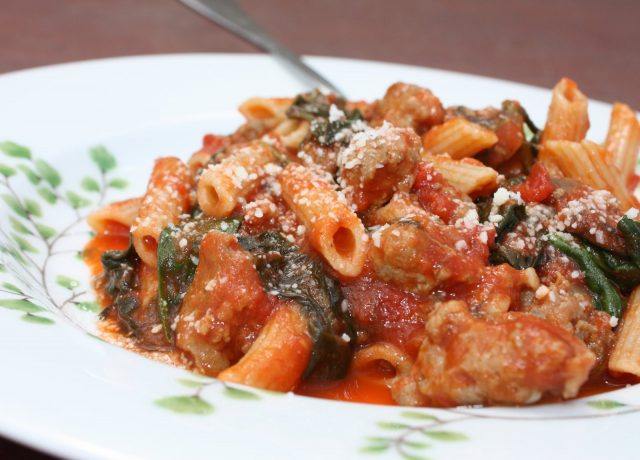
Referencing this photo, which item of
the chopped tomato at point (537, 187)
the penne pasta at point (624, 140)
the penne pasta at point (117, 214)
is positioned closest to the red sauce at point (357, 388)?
the chopped tomato at point (537, 187)

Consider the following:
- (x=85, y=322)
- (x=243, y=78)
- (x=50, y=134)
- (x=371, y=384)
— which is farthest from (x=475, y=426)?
(x=243, y=78)

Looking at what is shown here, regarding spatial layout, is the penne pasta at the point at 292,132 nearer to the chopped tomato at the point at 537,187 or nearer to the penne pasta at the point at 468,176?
the penne pasta at the point at 468,176

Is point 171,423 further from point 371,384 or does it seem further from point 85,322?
point 85,322

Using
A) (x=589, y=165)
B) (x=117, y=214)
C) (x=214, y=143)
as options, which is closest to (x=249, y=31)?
(x=214, y=143)

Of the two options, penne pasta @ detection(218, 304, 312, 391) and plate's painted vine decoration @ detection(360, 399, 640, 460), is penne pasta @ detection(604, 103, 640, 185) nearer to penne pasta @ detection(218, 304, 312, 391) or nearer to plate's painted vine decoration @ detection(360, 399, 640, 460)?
plate's painted vine decoration @ detection(360, 399, 640, 460)

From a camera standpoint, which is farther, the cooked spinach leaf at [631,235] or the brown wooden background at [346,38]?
the brown wooden background at [346,38]

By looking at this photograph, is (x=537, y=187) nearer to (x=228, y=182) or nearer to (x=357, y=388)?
(x=357, y=388)
